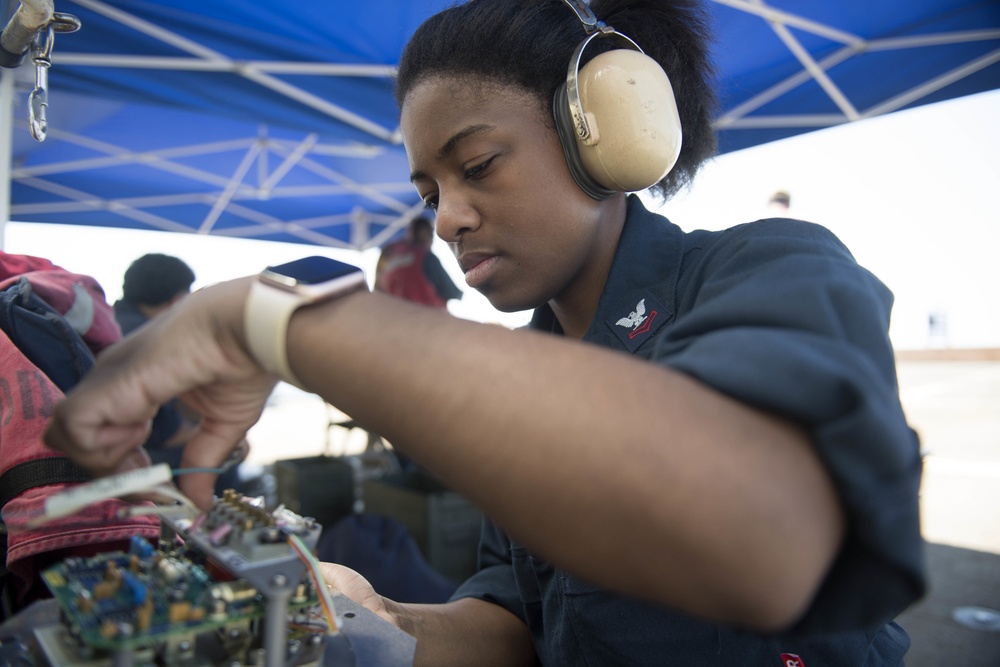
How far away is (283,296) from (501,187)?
0.54m

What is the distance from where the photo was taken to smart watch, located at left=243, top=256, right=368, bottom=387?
0.51 m

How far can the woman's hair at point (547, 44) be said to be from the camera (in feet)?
3.44

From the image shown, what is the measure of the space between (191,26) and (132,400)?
9.56 ft

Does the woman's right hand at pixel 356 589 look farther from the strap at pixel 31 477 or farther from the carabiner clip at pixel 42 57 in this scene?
the carabiner clip at pixel 42 57

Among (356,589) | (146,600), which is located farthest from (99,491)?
(356,589)

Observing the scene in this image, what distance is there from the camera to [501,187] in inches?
38.6

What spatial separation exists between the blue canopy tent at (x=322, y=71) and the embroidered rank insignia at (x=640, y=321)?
0.75 meters

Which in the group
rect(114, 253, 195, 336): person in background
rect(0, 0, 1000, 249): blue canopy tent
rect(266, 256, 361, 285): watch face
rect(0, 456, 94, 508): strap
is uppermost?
rect(0, 0, 1000, 249): blue canopy tent

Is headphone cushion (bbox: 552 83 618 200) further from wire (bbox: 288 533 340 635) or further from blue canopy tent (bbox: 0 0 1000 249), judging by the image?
wire (bbox: 288 533 340 635)

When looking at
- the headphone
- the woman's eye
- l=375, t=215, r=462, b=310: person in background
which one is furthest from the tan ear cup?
l=375, t=215, r=462, b=310: person in background

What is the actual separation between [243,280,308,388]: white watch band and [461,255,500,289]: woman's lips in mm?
532

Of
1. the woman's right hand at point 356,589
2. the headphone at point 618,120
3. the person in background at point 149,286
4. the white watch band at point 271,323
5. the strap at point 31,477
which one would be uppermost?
the headphone at point 618,120

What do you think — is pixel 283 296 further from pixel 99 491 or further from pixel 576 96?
pixel 576 96

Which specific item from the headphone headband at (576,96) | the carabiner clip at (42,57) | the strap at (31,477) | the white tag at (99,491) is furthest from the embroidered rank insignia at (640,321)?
the carabiner clip at (42,57)
